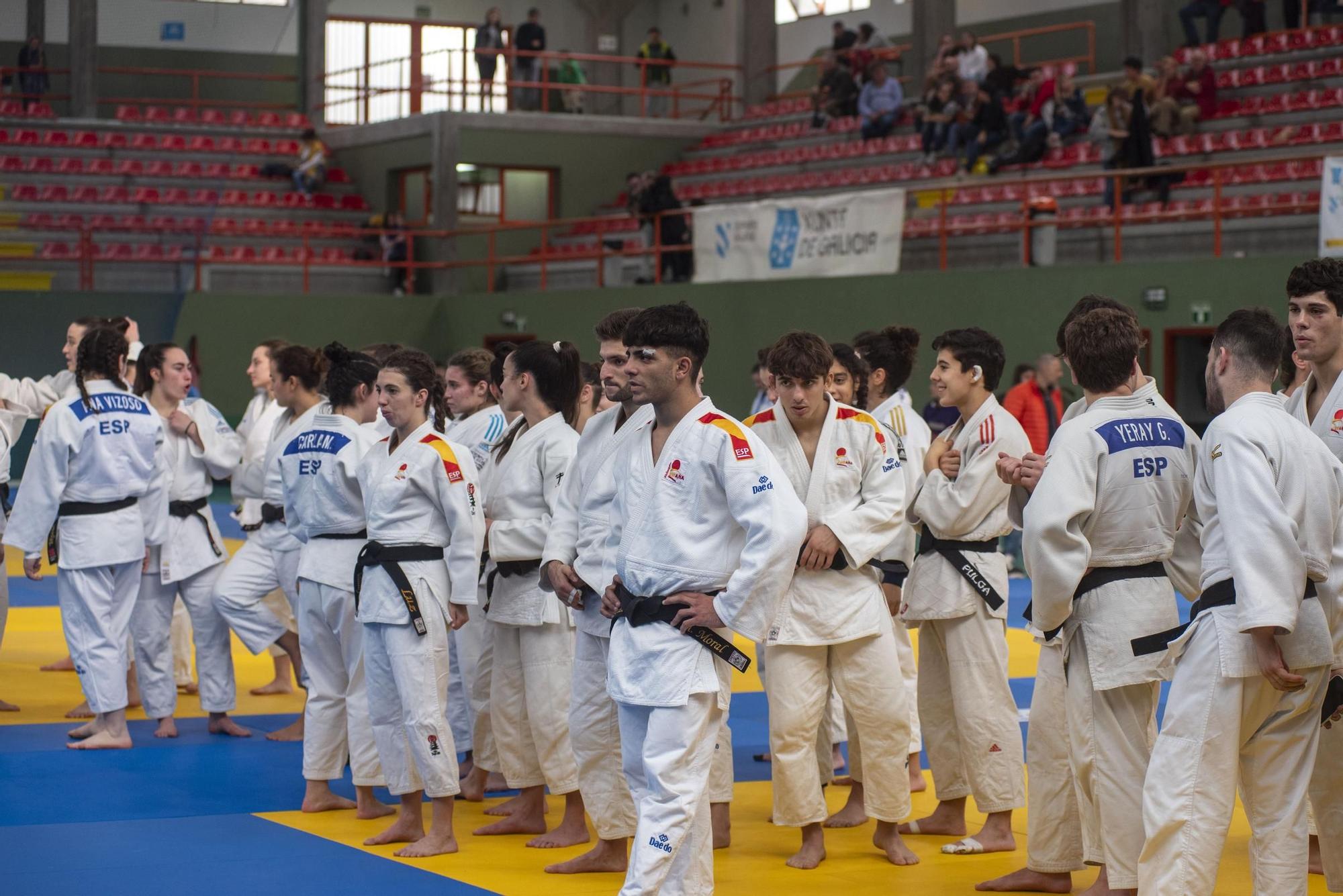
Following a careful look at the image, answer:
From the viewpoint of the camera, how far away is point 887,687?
19.8 ft

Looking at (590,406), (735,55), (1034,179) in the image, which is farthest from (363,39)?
(590,406)

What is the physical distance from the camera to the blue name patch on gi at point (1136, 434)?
16.4 feet

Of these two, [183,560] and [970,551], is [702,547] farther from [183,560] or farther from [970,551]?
[183,560]

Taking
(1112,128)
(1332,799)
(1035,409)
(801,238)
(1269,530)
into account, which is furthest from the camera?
(801,238)

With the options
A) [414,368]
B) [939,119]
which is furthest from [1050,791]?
[939,119]

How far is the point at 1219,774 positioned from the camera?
4453 millimetres

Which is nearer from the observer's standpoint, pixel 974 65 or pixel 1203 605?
pixel 1203 605

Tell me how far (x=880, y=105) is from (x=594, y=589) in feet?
62.7

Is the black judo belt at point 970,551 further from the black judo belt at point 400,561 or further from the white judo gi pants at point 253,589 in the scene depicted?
the white judo gi pants at point 253,589

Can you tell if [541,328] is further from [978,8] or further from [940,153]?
[978,8]

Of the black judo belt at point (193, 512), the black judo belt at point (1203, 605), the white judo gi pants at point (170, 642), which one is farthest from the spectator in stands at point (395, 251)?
the black judo belt at point (1203, 605)

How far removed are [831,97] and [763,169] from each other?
4.97 feet

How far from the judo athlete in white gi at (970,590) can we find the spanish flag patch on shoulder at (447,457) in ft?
5.88

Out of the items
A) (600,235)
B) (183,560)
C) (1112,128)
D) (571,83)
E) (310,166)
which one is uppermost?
(571,83)
